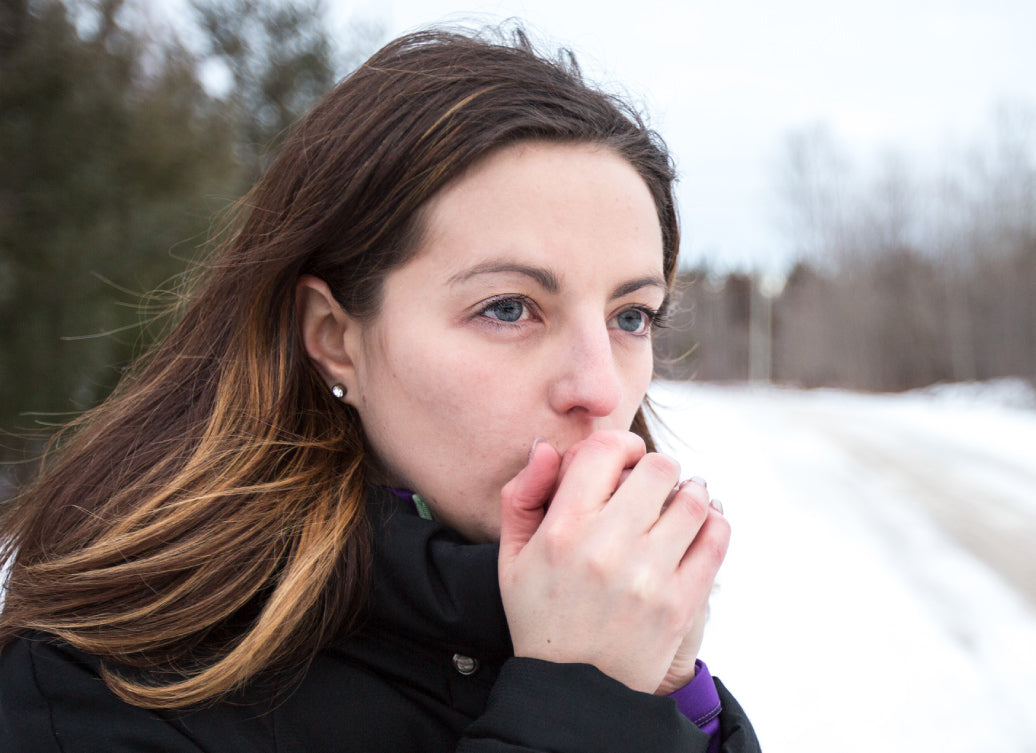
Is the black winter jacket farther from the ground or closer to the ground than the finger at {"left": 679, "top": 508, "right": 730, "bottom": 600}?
closer to the ground

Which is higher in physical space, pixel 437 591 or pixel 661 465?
pixel 661 465

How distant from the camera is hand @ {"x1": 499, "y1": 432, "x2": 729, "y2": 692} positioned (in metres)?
1.16

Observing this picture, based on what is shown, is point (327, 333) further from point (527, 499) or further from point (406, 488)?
point (527, 499)

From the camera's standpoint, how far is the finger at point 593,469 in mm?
1245

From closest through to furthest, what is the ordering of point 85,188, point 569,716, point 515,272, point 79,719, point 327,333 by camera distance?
point 569,716
point 79,719
point 515,272
point 327,333
point 85,188

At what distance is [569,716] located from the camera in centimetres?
108

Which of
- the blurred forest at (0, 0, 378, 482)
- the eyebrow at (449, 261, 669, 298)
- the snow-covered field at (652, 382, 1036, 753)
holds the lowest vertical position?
the snow-covered field at (652, 382, 1036, 753)

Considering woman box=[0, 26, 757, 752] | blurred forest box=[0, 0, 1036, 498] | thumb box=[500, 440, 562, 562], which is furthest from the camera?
blurred forest box=[0, 0, 1036, 498]

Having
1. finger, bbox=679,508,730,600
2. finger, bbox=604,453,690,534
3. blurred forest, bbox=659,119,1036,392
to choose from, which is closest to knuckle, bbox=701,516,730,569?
finger, bbox=679,508,730,600

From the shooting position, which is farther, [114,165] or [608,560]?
[114,165]

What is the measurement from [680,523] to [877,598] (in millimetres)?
4572

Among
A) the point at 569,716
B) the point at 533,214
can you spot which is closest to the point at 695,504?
the point at 569,716

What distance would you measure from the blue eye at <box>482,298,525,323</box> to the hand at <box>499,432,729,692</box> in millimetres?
279

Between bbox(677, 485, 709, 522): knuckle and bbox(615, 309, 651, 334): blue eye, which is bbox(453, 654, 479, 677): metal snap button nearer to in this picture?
bbox(677, 485, 709, 522): knuckle
